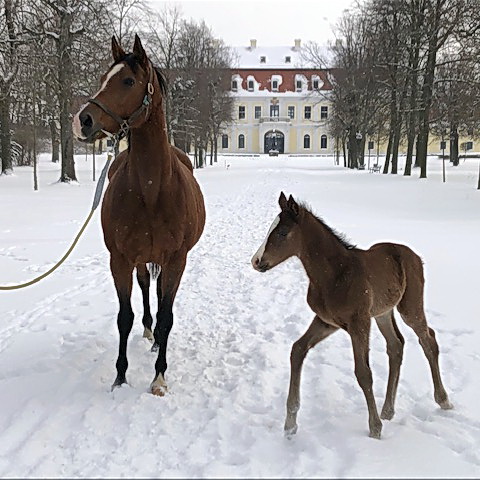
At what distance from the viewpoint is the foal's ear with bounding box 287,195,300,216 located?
3709mm

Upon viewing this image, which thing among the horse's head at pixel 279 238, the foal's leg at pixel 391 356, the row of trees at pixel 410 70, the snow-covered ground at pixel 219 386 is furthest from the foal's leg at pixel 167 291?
the row of trees at pixel 410 70

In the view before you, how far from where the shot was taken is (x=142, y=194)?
182 inches

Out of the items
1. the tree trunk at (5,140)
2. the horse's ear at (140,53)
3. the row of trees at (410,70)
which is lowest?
the horse's ear at (140,53)

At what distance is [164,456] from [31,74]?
23.1 m

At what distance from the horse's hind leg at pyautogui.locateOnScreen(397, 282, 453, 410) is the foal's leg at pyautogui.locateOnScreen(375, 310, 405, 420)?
154 mm

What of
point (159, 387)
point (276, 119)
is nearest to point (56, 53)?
point (159, 387)

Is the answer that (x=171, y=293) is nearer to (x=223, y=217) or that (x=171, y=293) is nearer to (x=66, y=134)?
(x=223, y=217)

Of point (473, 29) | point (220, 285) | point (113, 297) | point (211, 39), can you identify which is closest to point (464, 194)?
point (473, 29)

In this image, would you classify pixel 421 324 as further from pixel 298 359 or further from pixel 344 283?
pixel 298 359

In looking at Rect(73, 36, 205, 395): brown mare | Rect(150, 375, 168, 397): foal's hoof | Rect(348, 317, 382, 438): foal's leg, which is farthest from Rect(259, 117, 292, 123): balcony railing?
Rect(348, 317, 382, 438): foal's leg

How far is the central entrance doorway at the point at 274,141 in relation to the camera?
98.3m

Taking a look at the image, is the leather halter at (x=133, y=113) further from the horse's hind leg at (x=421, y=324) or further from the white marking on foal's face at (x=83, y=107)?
the horse's hind leg at (x=421, y=324)

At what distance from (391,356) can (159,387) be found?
1.94 m

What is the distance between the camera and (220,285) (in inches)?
321
